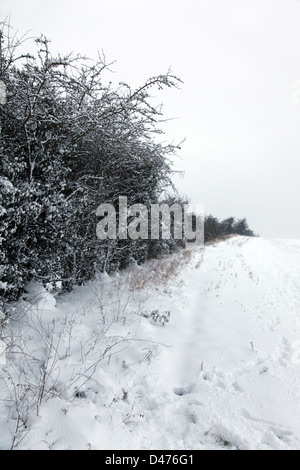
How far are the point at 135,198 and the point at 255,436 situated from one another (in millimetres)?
5844

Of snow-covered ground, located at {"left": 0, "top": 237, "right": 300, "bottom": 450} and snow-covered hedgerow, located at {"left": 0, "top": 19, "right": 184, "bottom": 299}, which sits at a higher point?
snow-covered hedgerow, located at {"left": 0, "top": 19, "right": 184, "bottom": 299}

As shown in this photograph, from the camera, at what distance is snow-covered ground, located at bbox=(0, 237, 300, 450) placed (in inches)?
85.1

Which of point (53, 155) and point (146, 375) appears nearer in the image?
point (146, 375)

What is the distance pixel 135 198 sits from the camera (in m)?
7.09

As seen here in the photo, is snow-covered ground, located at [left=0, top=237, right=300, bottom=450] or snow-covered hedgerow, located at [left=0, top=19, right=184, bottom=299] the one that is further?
snow-covered hedgerow, located at [left=0, top=19, right=184, bottom=299]

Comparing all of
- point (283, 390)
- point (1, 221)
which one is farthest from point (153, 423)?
point (1, 221)

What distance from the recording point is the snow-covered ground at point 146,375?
2.16 meters

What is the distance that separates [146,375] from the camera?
2.97m

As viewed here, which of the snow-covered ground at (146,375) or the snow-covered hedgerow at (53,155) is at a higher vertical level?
the snow-covered hedgerow at (53,155)

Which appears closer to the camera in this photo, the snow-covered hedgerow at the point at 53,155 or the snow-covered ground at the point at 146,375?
the snow-covered ground at the point at 146,375

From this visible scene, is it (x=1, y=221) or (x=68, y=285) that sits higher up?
(x=1, y=221)

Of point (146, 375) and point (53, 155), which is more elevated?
point (53, 155)

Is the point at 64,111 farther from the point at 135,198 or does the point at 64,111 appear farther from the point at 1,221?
the point at 135,198

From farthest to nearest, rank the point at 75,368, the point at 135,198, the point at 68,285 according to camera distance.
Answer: the point at 135,198 < the point at 68,285 < the point at 75,368
